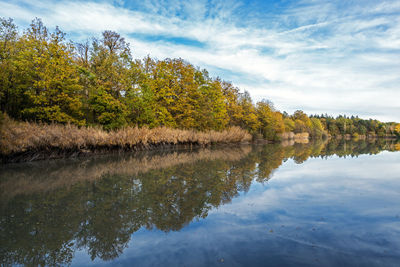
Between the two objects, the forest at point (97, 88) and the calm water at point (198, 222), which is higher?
the forest at point (97, 88)

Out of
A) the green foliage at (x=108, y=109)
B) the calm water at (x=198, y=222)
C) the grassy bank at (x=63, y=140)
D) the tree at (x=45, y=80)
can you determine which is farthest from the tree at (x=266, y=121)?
the calm water at (x=198, y=222)

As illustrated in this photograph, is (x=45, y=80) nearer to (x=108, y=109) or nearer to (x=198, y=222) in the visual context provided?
(x=108, y=109)

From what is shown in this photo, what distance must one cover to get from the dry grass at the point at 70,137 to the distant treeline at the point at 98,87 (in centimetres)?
260

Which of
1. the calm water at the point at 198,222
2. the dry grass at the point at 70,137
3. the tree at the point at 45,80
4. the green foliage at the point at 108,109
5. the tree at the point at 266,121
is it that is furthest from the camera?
the tree at the point at 266,121

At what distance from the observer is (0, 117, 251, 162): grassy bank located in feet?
40.1

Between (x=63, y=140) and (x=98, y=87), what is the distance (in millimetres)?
8663

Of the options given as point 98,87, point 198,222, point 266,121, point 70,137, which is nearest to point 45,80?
point 98,87

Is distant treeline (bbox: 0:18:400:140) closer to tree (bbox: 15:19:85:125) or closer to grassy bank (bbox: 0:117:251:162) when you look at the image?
tree (bbox: 15:19:85:125)

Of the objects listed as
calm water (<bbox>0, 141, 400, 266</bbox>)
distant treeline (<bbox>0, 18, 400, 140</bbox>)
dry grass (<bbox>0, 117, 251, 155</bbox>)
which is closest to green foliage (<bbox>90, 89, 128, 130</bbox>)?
distant treeline (<bbox>0, 18, 400, 140</bbox>)

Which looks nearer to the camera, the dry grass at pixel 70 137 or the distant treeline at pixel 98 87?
the dry grass at pixel 70 137

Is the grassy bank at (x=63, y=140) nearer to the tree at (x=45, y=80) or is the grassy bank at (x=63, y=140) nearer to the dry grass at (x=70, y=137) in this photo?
the dry grass at (x=70, y=137)

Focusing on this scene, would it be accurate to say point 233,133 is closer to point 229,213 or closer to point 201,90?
point 201,90

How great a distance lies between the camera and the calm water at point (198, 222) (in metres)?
3.71

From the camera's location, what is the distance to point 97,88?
22.0m
